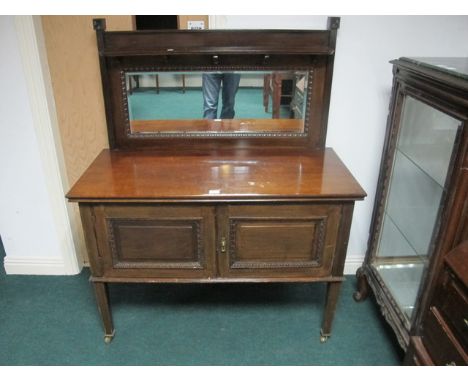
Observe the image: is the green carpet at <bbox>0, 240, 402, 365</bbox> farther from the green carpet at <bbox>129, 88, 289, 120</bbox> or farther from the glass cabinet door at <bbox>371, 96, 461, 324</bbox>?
the green carpet at <bbox>129, 88, 289, 120</bbox>

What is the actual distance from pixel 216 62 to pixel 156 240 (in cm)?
76

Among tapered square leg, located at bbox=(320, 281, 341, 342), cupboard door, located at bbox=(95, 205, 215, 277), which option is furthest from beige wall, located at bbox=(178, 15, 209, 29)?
tapered square leg, located at bbox=(320, 281, 341, 342)

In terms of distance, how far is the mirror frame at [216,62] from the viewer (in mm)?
1497

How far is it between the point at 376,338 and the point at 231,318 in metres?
0.66

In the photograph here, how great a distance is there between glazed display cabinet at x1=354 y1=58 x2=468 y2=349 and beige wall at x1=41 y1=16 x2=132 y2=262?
1.16m

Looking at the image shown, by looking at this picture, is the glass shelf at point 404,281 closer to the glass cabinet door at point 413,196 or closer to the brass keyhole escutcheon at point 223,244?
the glass cabinet door at point 413,196

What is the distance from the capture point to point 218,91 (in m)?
1.63

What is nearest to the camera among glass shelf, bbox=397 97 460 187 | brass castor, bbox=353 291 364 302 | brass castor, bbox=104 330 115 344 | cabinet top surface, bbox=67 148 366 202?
cabinet top surface, bbox=67 148 366 202

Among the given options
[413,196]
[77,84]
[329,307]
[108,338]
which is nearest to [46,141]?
[77,84]

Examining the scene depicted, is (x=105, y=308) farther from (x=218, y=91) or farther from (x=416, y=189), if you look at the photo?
(x=416, y=189)

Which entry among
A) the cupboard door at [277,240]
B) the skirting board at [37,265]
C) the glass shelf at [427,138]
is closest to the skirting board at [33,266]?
the skirting board at [37,265]

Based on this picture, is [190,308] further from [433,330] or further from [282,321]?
[433,330]

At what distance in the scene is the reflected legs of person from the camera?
160 cm

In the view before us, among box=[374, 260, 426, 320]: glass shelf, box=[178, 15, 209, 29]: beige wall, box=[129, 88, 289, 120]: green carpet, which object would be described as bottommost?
box=[374, 260, 426, 320]: glass shelf
